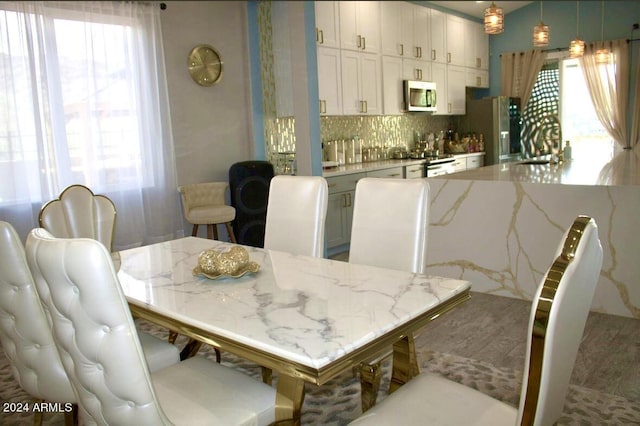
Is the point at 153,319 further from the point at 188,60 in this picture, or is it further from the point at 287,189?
the point at 188,60

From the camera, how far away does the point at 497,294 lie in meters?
3.94

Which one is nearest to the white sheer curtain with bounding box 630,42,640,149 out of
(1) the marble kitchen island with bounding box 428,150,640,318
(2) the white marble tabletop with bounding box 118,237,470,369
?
(1) the marble kitchen island with bounding box 428,150,640,318

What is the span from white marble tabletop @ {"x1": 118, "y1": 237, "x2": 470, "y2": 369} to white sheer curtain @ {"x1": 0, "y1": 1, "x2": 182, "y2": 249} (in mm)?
2489

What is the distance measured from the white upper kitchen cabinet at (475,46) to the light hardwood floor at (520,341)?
4831mm

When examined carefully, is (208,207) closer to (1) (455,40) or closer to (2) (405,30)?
(2) (405,30)

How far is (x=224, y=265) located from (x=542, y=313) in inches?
48.0

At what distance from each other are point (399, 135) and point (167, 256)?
5.10 meters

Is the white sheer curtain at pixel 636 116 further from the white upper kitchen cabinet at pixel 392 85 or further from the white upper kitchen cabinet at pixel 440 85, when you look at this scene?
the white upper kitchen cabinet at pixel 392 85

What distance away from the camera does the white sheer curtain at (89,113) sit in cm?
414

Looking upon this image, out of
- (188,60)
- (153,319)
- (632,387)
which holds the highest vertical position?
(188,60)

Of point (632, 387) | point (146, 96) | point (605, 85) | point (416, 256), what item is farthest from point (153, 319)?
point (605, 85)

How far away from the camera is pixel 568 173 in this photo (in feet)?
13.7

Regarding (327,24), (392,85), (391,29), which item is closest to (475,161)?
(392,85)

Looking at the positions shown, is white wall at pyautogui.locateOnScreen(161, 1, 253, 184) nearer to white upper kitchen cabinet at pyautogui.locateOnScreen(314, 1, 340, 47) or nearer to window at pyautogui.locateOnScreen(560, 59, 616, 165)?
white upper kitchen cabinet at pyautogui.locateOnScreen(314, 1, 340, 47)
